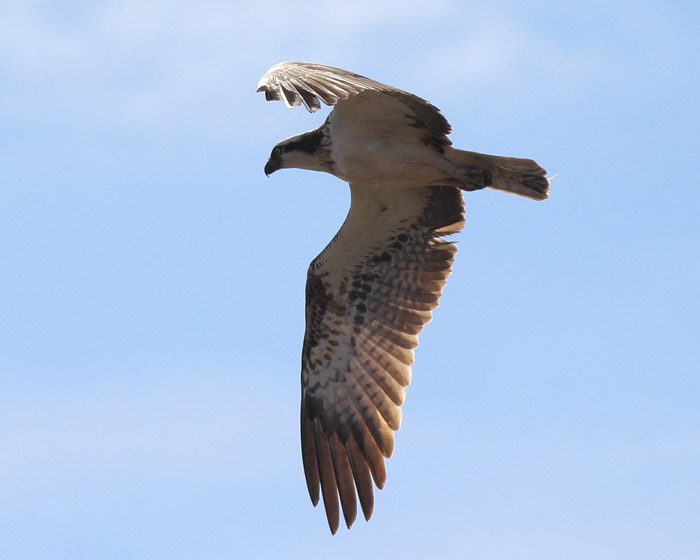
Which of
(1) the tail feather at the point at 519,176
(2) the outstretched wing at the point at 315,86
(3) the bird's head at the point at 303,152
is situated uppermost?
(3) the bird's head at the point at 303,152

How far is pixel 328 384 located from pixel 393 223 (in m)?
1.64

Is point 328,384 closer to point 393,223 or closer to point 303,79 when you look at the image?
point 393,223

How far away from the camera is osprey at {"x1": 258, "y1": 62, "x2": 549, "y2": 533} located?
33.4 feet

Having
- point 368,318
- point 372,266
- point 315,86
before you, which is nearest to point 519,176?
point 372,266

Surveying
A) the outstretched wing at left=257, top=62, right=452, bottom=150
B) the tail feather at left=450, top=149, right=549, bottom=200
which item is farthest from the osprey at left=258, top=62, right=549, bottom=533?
the outstretched wing at left=257, top=62, right=452, bottom=150

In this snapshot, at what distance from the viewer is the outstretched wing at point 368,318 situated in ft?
36.2

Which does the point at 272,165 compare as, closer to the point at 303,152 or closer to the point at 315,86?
the point at 303,152

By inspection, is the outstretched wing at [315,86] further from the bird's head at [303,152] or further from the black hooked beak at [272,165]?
the black hooked beak at [272,165]

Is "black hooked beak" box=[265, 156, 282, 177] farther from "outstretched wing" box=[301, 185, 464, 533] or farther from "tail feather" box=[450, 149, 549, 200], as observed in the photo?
"tail feather" box=[450, 149, 549, 200]

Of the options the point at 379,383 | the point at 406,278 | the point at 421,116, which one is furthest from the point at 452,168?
the point at 379,383

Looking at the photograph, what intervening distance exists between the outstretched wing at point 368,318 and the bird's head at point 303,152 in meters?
0.73

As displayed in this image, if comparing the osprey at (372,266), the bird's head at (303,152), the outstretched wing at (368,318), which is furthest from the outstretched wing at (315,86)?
the outstretched wing at (368,318)

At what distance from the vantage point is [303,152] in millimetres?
10469

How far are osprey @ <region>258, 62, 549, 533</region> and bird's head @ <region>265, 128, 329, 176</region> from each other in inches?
0.4
